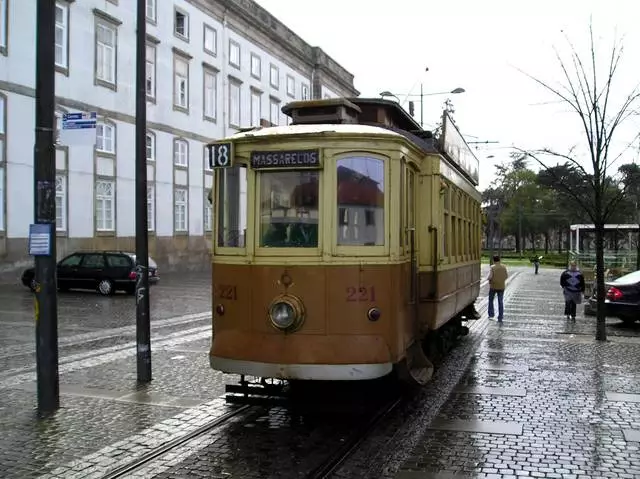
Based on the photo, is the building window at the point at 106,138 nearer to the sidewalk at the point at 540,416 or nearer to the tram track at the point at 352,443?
the sidewalk at the point at 540,416

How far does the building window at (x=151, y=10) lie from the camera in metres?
35.4

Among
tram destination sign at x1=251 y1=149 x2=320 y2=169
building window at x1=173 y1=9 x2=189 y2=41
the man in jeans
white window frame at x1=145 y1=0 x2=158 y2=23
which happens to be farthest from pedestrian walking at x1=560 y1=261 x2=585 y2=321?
building window at x1=173 y1=9 x2=189 y2=41

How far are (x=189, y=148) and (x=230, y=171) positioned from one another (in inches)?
1292

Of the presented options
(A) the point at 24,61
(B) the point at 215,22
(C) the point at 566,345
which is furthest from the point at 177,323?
(B) the point at 215,22

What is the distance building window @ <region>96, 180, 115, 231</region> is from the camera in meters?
31.5

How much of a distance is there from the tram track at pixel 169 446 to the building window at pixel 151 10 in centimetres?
3114

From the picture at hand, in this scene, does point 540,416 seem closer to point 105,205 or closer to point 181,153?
point 105,205

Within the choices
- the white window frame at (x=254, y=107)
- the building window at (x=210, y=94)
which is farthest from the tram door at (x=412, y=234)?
the white window frame at (x=254, y=107)

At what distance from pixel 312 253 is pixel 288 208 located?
1.69 ft

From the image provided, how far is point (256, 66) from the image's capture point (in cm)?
4662

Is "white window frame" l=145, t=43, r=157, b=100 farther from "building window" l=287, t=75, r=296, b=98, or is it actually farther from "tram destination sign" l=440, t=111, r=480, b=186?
"tram destination sign" l=440, t=111, r=480, b=186

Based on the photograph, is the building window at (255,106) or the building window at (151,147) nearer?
Answer: the building window at (151,147)

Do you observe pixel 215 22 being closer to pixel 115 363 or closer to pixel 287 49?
pixel 287 49

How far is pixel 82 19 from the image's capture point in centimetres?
3062
